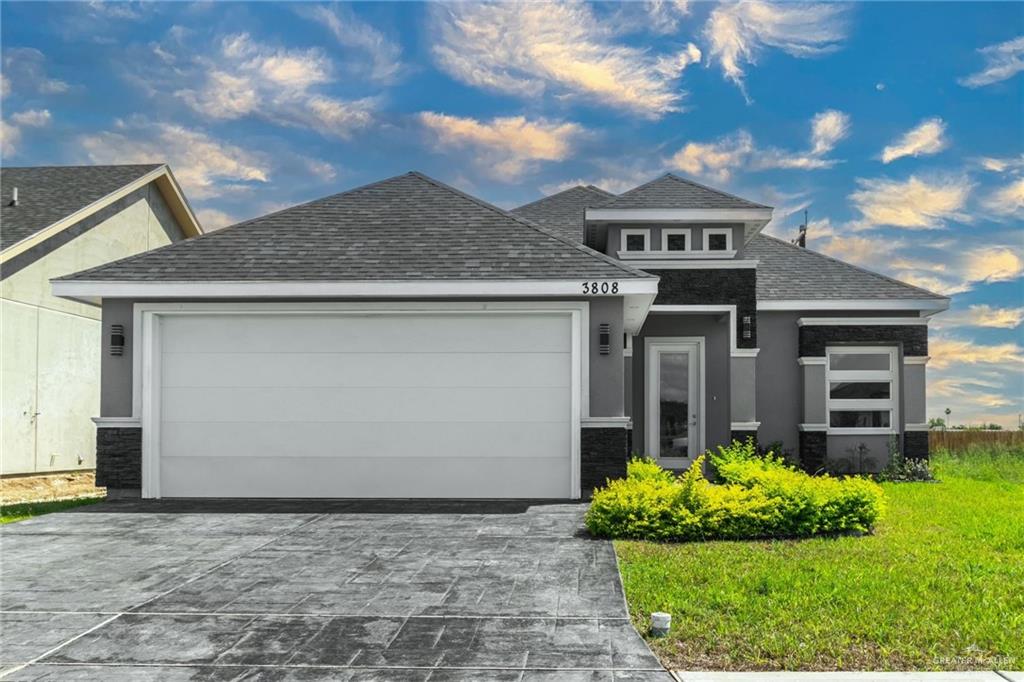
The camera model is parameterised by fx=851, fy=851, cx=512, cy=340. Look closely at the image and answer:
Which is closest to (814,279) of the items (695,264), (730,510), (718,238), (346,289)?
(718,238)

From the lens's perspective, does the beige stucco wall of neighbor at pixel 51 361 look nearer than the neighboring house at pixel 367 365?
No

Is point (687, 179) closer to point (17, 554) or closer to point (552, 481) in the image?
point (552, 481)

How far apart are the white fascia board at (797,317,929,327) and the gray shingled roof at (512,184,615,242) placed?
199 inches

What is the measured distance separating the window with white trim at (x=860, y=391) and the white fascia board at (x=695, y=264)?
3177 millimetres

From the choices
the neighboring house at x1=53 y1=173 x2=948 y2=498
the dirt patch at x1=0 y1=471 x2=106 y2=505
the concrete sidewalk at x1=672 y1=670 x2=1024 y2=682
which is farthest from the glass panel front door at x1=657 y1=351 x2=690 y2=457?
the concrete sidewalk at x1=672 y1=670 x2=1024 y2=682

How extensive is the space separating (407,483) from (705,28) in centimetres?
998

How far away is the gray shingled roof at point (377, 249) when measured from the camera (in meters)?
11.6

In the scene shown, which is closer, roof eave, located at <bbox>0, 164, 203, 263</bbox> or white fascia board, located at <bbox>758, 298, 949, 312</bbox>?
white fascia board, located at <bbox>758, 298, 949, 312</bbox>

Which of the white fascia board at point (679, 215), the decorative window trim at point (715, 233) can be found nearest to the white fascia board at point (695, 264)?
the decorative window trim at point (715, 233)

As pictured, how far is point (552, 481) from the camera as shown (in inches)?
454

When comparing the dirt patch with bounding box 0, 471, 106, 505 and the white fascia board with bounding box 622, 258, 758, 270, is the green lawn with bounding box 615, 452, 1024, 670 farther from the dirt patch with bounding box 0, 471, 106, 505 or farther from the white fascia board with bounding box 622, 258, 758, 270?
the dirt patch with bounding box 0, 471, 106, 505

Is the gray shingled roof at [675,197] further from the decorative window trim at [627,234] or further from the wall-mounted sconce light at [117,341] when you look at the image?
the wall-mounted sconce light at [117,341]

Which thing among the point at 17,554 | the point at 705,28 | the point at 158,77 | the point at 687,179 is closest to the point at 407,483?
the point at 17,554

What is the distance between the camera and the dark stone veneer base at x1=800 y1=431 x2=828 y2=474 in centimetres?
1617
